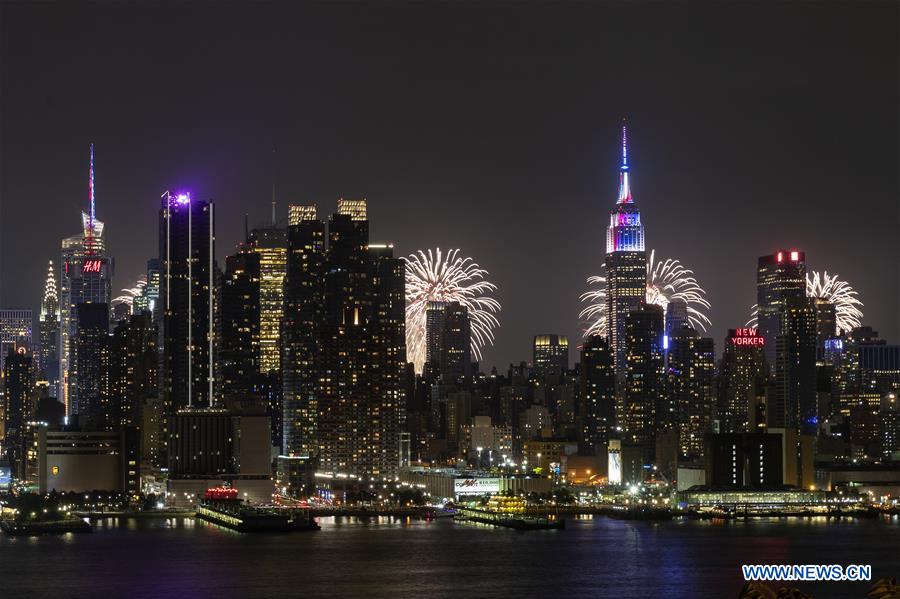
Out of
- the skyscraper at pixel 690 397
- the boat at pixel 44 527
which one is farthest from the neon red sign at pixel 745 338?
the boat at pixel 44 527

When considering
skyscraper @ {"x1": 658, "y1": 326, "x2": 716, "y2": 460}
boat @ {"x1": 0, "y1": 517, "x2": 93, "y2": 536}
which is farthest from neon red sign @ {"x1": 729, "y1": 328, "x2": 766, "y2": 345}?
boat @ {"x1": 0, "y1": 517, "x2": 93, "y2": 536}

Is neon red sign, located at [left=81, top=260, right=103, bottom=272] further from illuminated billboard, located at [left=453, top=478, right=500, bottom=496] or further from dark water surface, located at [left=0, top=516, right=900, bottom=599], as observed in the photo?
dark water surface, located at [left=0, top=516, right=900, bottom=599]

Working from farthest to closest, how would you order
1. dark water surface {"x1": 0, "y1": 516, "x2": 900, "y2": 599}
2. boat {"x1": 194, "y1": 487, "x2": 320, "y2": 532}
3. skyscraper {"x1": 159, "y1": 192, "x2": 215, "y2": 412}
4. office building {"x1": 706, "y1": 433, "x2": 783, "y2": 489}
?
skyscraper {"x1": 159, "y1": 192, "x2": 215, "y2": 412} < office building {"x1": 706, "y1": 433, "x2": 783, "y2": 489} < boat {"x1": 194, "y1": 487, "x2": 320, "y2": 532} < dark water surface {"x1": 0, "y1": 516, "x2": 900, "y2": 599}

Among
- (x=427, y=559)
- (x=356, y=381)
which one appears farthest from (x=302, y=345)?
(x=427, y=559)

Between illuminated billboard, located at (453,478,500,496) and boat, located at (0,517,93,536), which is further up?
illuminated billboard, located at (453,478,500,496)

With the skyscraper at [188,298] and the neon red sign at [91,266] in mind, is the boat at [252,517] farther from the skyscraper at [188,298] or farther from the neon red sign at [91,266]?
the neon red sign at [91,266]

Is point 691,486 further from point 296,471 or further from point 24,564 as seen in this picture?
point 24,564

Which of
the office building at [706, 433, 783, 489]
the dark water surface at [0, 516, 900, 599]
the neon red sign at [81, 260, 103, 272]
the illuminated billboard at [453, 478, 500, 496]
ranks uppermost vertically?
the neon red sign at [81, 260, 103, 272]
